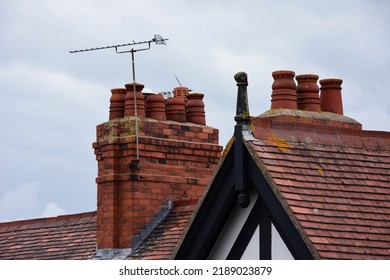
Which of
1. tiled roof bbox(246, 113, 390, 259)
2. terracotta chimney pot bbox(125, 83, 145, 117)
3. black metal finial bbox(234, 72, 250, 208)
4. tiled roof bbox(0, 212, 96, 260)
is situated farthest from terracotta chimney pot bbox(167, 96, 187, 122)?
black metal finial bbox(234, 72, 250, 208)

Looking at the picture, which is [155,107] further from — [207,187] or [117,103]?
[207,187]

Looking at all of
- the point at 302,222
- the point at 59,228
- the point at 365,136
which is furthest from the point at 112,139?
the point at 302,222

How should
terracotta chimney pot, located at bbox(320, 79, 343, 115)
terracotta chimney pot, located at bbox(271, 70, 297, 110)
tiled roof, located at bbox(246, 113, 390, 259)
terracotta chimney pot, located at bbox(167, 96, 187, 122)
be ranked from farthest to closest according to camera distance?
terracotta chimney pot, located at bbox(167, 96, 187, 122) → terracotta chimney pot, located at bbox(320, 79, 343, 115) → terracotta chimney pot, located at bbox(271, 70, 297, 110) → tiled roof, located at bbox(246, 113, 390, 259)

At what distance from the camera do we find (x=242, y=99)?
14938mm

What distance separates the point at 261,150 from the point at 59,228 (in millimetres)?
9667

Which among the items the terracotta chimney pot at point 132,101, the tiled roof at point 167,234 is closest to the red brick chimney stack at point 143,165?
the terracotta chimney pot at point 132,101

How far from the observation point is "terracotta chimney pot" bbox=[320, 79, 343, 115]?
1820cm

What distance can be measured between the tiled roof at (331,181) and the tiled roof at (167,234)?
4612mm

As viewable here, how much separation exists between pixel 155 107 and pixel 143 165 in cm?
113

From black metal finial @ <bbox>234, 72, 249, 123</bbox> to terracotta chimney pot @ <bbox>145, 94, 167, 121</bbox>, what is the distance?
22.0ft

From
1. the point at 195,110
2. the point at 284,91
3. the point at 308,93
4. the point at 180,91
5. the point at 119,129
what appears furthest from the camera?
the point at 180,91

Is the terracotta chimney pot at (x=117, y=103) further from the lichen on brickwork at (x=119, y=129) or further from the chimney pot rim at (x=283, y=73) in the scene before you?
the chimney pot rim at (x=283, y=73)

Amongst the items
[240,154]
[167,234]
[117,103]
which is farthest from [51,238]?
[240,154]

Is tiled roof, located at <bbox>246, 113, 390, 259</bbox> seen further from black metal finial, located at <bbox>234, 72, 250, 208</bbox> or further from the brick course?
the brick course
